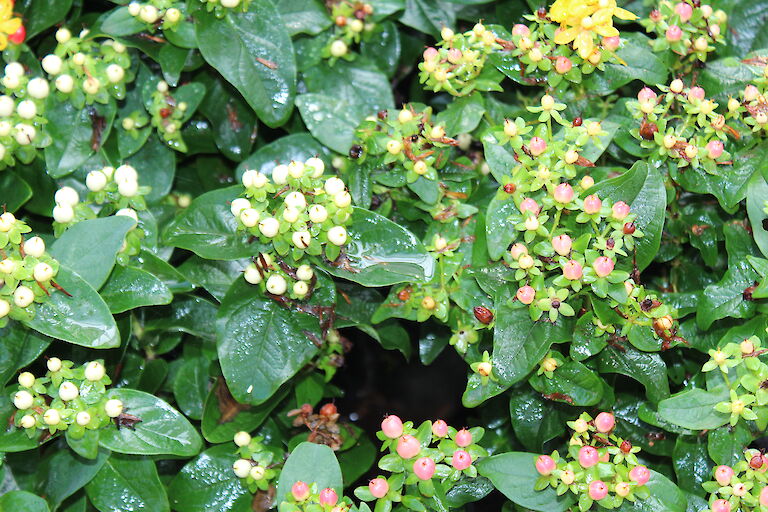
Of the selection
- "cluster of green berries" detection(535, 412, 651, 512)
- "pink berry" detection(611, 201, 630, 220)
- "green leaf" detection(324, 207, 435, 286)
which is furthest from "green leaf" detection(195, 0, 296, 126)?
"cluster of green berries" detection(535, 412, 651, 512)

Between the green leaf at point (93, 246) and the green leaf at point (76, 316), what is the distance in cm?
2

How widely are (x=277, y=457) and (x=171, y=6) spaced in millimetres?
589

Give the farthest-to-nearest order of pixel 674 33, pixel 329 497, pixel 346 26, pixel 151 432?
pixel 346 26 < pixel 674 33 < pixel 151 432 < pixel 329 497

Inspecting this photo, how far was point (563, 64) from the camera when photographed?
0.94m

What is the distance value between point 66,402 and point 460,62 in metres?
0.59

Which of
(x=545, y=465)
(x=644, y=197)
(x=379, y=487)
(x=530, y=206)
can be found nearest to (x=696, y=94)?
(x=644, y=197)

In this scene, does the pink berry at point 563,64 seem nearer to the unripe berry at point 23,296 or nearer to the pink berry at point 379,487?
the pink berry at point 379,487

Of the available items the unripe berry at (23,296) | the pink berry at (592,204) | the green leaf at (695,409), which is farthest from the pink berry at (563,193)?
the unripe berry at (23,296)

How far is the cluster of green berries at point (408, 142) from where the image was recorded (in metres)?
0.94

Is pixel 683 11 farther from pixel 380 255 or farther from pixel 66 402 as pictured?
pixel 66 402

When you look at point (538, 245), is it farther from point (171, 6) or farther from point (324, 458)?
point (171, 6)

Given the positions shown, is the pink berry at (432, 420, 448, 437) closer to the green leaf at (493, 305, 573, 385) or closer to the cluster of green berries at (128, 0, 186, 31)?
the green leaf at (493, 305, 573, 385)

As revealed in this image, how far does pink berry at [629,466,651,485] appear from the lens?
77 centimetres

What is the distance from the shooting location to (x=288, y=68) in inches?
42.0
